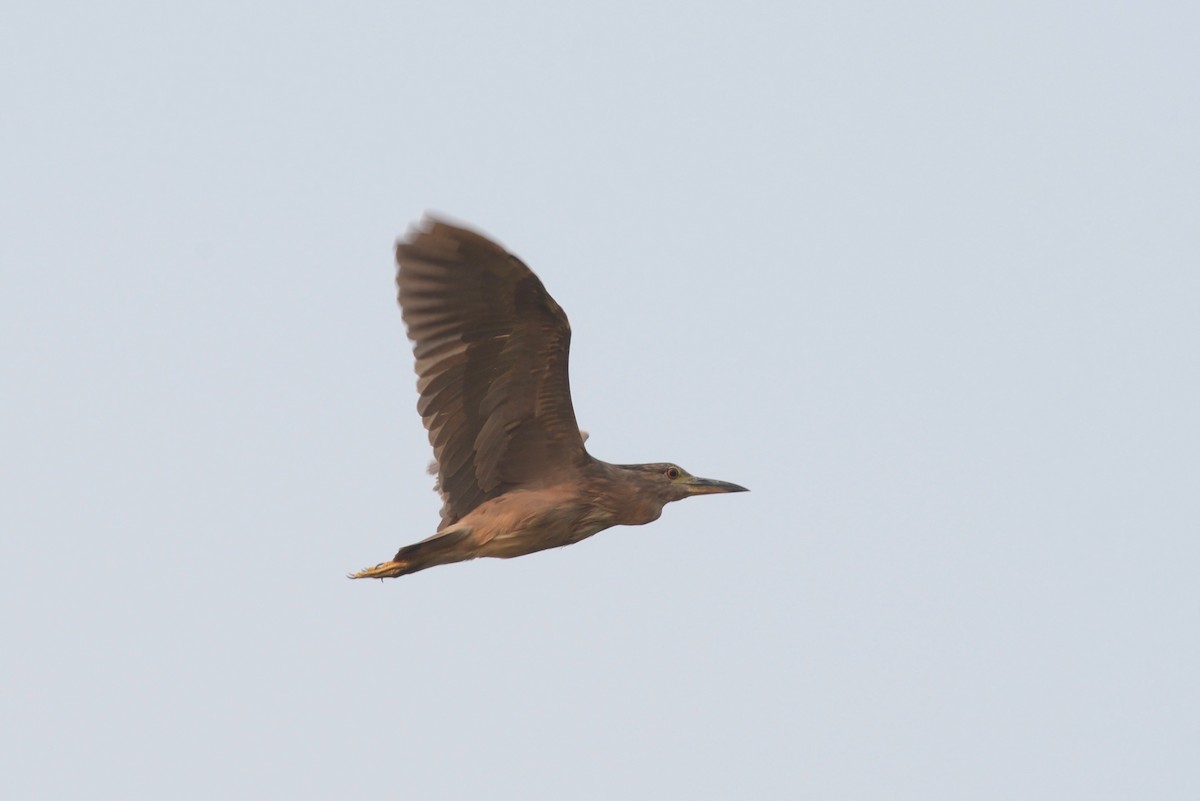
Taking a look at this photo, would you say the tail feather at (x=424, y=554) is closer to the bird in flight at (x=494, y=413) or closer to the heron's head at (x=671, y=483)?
the bird in flight at (x=494, y=413)

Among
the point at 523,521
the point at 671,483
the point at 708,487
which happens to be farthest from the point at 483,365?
the point at 708,487

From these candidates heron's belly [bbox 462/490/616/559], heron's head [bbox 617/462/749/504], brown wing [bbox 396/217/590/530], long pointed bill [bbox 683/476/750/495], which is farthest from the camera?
long pointed bill [bbox 683/476/750/495]

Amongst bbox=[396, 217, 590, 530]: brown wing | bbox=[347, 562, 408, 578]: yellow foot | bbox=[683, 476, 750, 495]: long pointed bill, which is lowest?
bbox=[347, 562, 408, 578]: yellow foot

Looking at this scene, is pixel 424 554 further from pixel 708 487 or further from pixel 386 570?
pixel 708 487

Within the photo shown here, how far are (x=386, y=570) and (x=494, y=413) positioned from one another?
54.8 inches

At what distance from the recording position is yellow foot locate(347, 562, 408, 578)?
14.4 m

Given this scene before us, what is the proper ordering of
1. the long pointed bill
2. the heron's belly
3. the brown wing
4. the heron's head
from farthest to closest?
the long pointed bill → the heron's head → the heron's belly → the brown wing

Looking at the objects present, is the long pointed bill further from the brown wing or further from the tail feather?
the tail feather

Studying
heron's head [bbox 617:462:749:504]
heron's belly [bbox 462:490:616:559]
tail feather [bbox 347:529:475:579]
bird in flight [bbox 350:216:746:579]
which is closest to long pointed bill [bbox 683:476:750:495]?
heron's head [bbox 617:462:749:504]

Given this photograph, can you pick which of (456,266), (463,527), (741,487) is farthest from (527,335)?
(741,487)

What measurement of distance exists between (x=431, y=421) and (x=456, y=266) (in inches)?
48.9

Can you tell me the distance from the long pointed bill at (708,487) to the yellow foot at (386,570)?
2485mm

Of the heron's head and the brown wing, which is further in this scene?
the heron's head

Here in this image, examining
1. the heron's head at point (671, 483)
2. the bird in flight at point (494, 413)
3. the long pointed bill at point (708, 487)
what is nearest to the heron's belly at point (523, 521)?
the bird in flight at point (494, 413)
